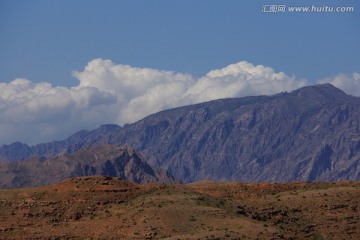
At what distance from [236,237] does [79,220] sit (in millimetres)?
16615

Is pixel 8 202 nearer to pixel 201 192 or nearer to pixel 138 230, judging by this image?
pixel 138 230

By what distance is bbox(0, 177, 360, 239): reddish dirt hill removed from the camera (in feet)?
243

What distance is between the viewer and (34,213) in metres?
78.9

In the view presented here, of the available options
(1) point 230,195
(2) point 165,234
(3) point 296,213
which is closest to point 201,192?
(1) point 230,195

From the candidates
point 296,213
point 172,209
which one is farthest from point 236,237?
point 296,213

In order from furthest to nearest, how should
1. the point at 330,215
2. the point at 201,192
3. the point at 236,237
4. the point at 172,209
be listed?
the point at 201,192 < the point at 330,215 < the point at 172,209 < the point at 236,237

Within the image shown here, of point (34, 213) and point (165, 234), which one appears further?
point (34, 213)

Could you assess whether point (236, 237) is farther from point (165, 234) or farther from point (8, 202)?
point (8, 202)

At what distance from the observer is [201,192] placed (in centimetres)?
8862

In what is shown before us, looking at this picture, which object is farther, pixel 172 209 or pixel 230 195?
pixel 230 195

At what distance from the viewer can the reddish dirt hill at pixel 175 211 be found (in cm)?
7400

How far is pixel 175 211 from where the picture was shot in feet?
252

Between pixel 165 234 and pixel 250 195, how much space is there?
59.0ft

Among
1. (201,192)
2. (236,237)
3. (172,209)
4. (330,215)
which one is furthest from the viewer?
(201,192)
